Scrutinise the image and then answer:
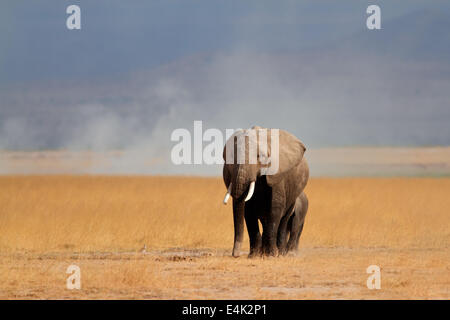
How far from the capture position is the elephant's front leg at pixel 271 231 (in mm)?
18703

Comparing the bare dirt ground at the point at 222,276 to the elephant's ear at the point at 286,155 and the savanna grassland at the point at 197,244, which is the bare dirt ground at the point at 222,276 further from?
the elephant's ear at the point at 286,155

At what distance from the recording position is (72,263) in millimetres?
18578

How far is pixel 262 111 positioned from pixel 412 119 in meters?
19.2

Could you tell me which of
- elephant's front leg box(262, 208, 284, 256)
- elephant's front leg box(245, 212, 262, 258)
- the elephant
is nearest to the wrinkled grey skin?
the elephant

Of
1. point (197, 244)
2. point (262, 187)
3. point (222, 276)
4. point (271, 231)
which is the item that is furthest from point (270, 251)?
point (197, 244)

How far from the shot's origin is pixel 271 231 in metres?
18.7

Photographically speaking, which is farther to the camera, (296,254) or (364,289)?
(296,254)

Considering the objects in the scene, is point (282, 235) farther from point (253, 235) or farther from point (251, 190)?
point (251, 190)

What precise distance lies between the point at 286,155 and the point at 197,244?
5003 mm

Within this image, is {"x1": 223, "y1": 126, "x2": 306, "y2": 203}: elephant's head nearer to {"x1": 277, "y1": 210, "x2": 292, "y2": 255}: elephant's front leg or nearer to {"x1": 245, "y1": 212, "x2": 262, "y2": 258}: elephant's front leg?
{"x1": 245, "y1": 212, "x2": 262, "y2": 258}: elephant's front leg

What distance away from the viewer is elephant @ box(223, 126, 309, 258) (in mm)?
18141
